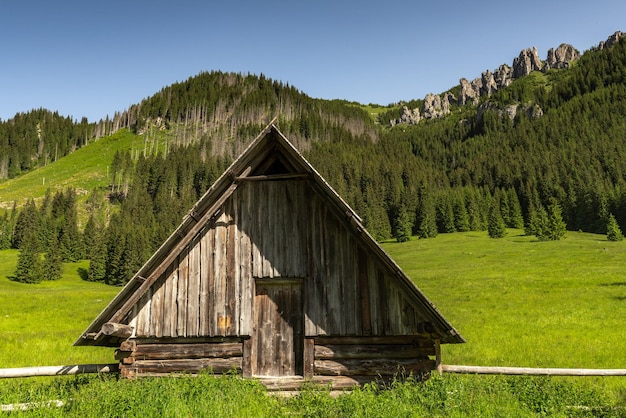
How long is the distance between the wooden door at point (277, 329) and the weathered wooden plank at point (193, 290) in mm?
1586

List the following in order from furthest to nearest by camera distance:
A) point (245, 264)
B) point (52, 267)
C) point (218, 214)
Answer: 1. point (52, 267)
2. point (218, 214)
3. point (245, 264)

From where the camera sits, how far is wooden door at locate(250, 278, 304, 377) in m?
11.3

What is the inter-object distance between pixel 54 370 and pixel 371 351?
8.21 meters

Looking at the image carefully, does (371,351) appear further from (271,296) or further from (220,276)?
(220,276)

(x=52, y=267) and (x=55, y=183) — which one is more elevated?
(x=55, y=183)

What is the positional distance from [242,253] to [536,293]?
31.2 meters

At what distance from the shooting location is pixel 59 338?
944 inches

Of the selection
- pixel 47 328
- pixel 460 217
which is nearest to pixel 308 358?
pixel 47 328

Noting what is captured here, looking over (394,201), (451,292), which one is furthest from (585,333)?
(394,201)

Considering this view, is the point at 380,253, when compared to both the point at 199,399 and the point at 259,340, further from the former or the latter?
the point at 199,399

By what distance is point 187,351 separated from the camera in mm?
11266

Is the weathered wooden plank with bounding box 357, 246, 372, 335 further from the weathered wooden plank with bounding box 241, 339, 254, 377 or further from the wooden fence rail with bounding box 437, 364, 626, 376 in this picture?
the weathered wooden plank with bounding box 241, 339, 254, 377

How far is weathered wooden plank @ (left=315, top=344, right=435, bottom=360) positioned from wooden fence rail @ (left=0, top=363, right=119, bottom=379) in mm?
5917

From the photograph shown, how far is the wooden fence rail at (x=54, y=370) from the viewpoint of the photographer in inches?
392
